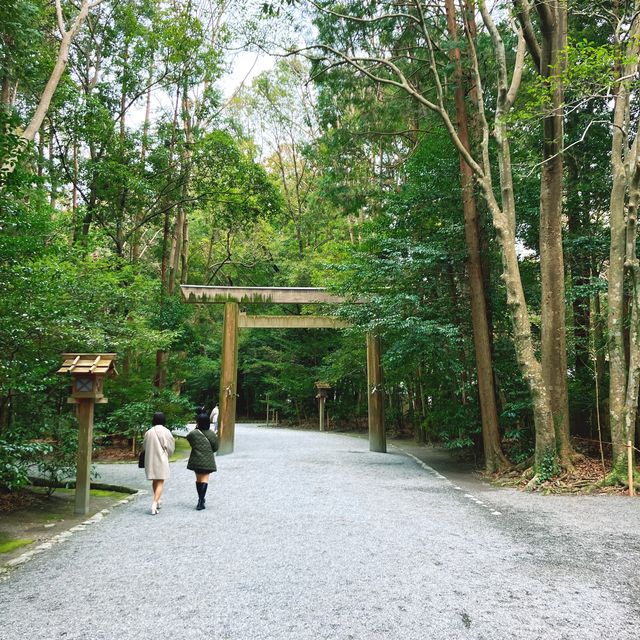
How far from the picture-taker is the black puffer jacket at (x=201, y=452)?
6.11m

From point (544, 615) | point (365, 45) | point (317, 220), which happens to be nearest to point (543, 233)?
point (365, 45)

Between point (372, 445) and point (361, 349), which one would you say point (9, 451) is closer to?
point (372, 445)

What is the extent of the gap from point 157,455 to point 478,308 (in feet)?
20.2

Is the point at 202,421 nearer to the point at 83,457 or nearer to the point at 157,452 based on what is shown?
the point at 157,452

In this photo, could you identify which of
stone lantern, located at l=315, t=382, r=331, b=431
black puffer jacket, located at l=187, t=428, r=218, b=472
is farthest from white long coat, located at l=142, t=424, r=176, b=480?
stone lantern, located at l=315, t=382, r=331, b=431

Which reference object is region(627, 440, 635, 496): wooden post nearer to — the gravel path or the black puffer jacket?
the gravel path

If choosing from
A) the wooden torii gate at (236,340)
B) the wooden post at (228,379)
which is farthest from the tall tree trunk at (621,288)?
the wooden post at (228,379)

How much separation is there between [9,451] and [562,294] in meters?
7.87

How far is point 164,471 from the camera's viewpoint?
19.7ft

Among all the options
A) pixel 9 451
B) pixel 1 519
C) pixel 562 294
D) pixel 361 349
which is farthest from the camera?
pixel 361 349

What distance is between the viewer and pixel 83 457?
5.88 m

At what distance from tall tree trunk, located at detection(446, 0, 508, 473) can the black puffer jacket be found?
202 inches

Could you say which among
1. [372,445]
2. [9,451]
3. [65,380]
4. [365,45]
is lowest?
[372,445]

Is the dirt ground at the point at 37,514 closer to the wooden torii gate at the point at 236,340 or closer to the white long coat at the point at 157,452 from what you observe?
the white long coat at the point at 157,452
